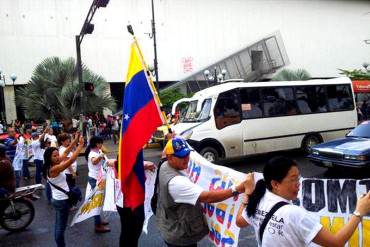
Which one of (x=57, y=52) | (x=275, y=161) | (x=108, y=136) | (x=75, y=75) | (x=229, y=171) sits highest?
(x=57, y=52)

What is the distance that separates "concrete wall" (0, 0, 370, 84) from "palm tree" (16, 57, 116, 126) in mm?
9643

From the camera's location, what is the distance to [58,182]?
18.4 feet

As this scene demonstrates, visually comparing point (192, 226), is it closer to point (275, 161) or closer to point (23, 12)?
point (275, 161)

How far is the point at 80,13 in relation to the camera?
116 feet

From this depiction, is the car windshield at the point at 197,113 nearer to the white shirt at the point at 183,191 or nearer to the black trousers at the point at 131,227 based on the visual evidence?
the black trousers at the point at 131,227

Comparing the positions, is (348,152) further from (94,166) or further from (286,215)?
(286,215)

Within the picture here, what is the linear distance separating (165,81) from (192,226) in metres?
36.1

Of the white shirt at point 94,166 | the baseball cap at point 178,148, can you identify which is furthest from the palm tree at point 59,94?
the baseball cap at point 178,148

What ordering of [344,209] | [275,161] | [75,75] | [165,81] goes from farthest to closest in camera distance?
[165,81], [75,75], [344,209], [275,161]

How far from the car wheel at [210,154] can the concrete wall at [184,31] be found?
81.4ft

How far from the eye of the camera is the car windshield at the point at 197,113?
1288 cm

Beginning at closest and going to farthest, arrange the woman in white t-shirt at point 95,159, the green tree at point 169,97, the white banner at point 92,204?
the white banner at point 92,204 → the woman in white t-shirt at point 95,159 → the green tree at point 169,97

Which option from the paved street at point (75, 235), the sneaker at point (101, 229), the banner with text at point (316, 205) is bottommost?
the paved street at point (75, 235)

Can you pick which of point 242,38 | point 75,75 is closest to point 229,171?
point 75,75
